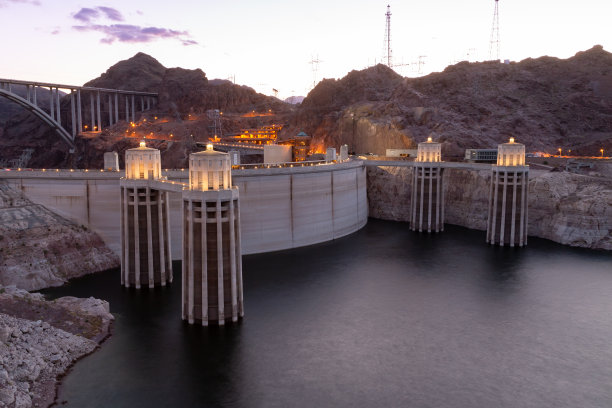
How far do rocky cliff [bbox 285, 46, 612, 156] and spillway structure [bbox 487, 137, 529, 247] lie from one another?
24891 mm

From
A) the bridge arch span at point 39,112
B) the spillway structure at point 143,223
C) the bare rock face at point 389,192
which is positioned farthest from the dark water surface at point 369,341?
the bridge arch span at point 39,112

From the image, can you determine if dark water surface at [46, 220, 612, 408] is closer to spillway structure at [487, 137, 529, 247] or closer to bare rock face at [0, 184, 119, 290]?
bare rock face at [0, 184, 119, 290]

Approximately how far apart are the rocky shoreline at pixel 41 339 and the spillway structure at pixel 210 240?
7203 millimetres

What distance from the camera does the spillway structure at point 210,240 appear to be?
38.1 m

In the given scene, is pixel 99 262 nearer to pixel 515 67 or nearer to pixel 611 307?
pixel 611 307

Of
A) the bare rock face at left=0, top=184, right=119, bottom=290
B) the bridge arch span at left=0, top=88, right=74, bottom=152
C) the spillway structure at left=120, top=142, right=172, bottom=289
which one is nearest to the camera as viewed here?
the spillway structure at left=120, top=142, right=172, bottom=289

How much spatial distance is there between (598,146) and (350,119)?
146ft

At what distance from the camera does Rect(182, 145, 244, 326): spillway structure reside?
125 ft

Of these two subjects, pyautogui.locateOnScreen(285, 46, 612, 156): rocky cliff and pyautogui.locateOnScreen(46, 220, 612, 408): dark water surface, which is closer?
pyautogui.locateOnScreen(46, 220, 612, 408): dark water surface

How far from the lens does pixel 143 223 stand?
4734 centimetres

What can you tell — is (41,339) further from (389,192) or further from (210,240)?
(389,192)

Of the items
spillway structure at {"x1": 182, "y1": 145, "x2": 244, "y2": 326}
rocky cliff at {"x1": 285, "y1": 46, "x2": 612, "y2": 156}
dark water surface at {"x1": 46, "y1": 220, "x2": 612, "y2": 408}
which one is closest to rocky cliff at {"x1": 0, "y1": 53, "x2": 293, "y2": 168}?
rocky cliff at {"x1": 285, "y1": 46, "x2": 612, "y2": 156}

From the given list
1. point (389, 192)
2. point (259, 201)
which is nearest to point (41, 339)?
point (259, 201)

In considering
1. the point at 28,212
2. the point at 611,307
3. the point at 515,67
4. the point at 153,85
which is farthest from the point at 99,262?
the point at 153,85
